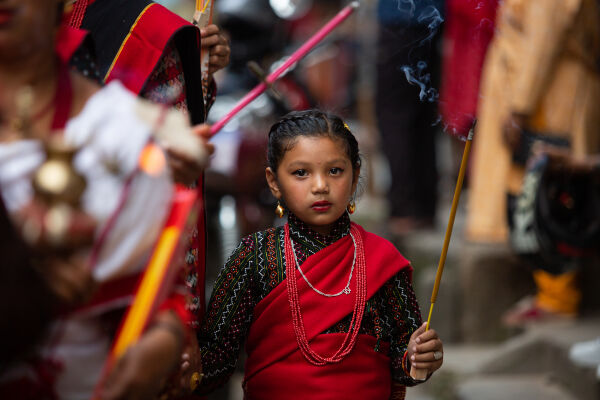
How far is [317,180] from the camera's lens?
78.7 inches

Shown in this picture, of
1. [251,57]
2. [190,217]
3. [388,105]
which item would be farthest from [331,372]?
[251,57]

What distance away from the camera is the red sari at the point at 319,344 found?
1948 millimetres

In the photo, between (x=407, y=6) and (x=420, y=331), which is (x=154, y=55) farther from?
(x=420, y=331)

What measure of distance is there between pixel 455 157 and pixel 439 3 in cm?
665

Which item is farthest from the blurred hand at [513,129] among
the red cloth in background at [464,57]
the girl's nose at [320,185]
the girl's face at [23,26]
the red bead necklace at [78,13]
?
the girl's face at [23,26]

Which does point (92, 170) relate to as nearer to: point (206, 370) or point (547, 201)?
point (206, 370)

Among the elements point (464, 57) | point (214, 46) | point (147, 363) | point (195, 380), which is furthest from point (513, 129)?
point (147, 363)

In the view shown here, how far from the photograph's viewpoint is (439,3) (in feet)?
7.06

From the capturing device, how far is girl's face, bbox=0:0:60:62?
129cm

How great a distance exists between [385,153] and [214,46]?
11.8 feet

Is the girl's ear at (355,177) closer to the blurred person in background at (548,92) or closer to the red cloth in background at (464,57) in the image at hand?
the red cloth in background at (464,57)

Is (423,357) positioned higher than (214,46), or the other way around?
(214,46)

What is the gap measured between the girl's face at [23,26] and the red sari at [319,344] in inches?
36.4

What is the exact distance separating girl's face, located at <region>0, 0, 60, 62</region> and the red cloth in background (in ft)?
3.45
